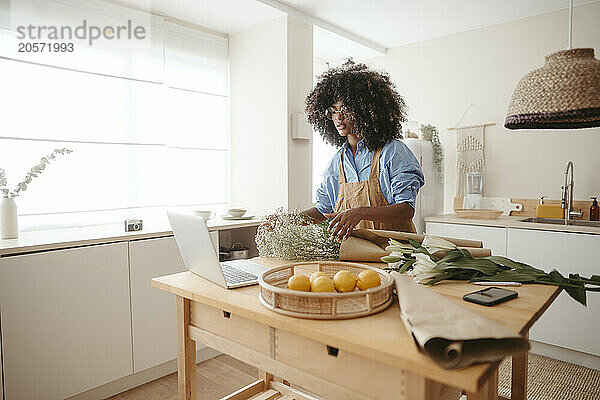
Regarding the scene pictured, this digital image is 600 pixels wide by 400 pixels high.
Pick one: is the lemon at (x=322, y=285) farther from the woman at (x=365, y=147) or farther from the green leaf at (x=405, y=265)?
the woman at (x=365, y=147)

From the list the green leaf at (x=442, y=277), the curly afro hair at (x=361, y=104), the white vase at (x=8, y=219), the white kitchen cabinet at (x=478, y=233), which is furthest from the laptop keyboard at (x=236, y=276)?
the white kitchen cabinet at (x=478, y=233)

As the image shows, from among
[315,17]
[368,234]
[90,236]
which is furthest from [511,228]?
[90,236]

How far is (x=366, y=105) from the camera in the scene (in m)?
2.25

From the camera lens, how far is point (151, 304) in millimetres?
2652

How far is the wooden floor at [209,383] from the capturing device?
2.53 metres

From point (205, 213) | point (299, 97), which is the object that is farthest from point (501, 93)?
point (205, 213)

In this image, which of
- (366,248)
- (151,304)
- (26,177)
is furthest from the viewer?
(151,304)

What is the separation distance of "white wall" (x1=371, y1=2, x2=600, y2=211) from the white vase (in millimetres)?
3405

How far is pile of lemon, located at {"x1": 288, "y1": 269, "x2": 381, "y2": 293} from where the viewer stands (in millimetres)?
1106

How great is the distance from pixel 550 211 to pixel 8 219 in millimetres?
3672

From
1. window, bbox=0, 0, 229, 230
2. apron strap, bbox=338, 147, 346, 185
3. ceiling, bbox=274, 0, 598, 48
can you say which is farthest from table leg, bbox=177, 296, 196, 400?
ceiling, bbox=274, 0, 598, 48

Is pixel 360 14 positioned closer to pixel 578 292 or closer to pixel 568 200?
pixel 568 200

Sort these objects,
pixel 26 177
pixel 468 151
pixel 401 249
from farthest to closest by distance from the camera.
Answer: pixel 468 151 → pixel 26 177 → pixel 401 249

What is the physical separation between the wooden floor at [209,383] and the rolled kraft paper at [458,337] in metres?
1.92
